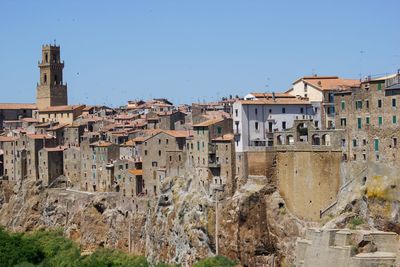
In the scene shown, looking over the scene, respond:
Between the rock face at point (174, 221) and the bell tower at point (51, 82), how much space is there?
83.4 ft

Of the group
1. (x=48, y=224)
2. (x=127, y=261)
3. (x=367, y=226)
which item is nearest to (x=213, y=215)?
(x=127, y=261)

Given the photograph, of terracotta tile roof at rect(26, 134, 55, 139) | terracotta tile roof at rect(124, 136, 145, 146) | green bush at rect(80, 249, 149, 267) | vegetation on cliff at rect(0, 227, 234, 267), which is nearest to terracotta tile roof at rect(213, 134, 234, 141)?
vegetation on cliff at rect(0, 227, 234, 267)

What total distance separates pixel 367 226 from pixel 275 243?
11.4 meters

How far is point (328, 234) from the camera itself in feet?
217

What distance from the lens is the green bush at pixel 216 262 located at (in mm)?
78512

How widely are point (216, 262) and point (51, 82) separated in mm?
66719

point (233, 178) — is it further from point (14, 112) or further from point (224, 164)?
point (14, 112)

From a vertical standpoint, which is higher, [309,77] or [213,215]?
[309,77]

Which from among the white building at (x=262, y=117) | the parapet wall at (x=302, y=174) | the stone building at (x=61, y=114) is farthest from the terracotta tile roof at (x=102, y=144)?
the parapet wall at (x=302, y=174)

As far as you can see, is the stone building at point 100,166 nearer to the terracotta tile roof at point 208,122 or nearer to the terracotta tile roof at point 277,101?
the terracotta tile roof at point 208,122

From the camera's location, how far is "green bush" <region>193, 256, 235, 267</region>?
78.5 m

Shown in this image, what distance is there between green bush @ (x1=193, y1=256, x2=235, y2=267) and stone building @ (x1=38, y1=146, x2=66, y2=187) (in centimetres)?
3599

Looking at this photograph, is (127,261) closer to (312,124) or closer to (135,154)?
(135,154)

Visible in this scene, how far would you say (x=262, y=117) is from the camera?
83.4 m
